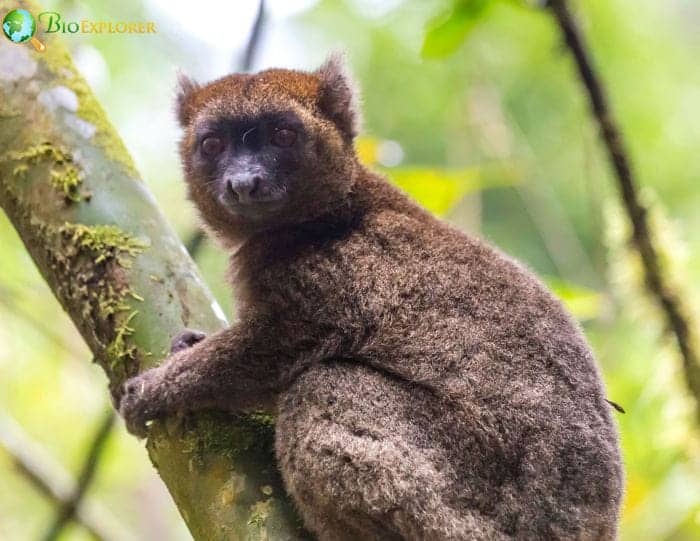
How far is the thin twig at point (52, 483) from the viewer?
19.5 ft

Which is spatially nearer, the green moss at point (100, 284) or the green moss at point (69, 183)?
the green moss at point (100, 284)

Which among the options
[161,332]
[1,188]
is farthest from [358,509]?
[1,188]

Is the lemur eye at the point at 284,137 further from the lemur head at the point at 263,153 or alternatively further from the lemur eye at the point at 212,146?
the lemur eye at the point at 212,146

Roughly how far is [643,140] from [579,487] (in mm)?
13279

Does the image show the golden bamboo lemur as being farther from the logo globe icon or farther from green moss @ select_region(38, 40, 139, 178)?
the logo globe icon

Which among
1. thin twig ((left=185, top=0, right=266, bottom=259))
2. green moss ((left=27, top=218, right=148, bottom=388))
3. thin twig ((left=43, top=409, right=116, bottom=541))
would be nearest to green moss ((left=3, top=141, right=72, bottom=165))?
green moss ((left=27, top=218, right=148, bottom=388))

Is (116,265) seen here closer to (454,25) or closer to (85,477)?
(85,477)

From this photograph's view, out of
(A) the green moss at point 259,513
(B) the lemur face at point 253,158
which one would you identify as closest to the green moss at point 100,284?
(B) the lemur face at point 253,158

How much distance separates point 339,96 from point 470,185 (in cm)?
120

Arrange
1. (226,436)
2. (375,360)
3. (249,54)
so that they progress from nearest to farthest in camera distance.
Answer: (226,436)
(375,360)
(249,54)

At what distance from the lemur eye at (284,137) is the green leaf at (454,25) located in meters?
0.99

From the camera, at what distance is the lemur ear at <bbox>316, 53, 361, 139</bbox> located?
6137 mm

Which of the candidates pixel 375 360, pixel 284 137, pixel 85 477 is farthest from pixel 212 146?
pixel 85 477

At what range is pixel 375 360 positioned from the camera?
16.3 ft
